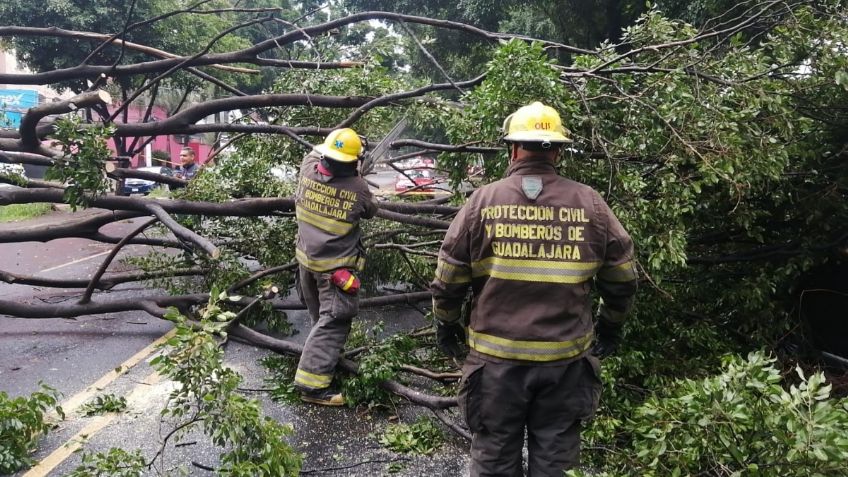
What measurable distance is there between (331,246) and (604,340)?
1.81m

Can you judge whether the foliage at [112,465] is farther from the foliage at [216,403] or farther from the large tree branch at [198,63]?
the large tree branch at [198,63]

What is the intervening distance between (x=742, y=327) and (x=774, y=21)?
202 centimetres

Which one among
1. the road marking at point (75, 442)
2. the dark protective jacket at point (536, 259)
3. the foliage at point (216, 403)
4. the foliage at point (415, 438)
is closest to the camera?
the dark protective jacket at point (536, 259)

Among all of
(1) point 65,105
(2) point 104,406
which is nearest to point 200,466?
(2) point 104,406

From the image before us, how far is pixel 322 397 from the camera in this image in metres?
3.62

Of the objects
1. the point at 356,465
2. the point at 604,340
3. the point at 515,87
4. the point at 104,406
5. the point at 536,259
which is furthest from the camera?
the point at 104,406

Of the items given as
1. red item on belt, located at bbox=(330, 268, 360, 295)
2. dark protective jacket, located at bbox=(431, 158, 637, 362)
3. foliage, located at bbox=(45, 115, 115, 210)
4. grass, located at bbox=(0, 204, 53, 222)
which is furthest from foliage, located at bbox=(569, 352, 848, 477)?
grass, located at bbox=(0, 204, 53, 222)

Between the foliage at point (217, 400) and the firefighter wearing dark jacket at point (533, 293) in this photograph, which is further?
the foliage at point (217, 400)

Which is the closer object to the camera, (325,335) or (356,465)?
(356,465)

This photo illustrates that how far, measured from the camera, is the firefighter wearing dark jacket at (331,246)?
357cm

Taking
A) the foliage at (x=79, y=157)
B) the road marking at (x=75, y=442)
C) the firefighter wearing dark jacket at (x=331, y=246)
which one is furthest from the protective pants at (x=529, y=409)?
the foliage at (x=79, y=157)

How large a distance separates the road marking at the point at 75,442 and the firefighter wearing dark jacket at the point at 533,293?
4.56ft

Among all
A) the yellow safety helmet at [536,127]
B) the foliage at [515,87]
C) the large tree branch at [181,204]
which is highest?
the foliage at [515,87]

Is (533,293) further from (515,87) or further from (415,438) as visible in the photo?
(515,87)
